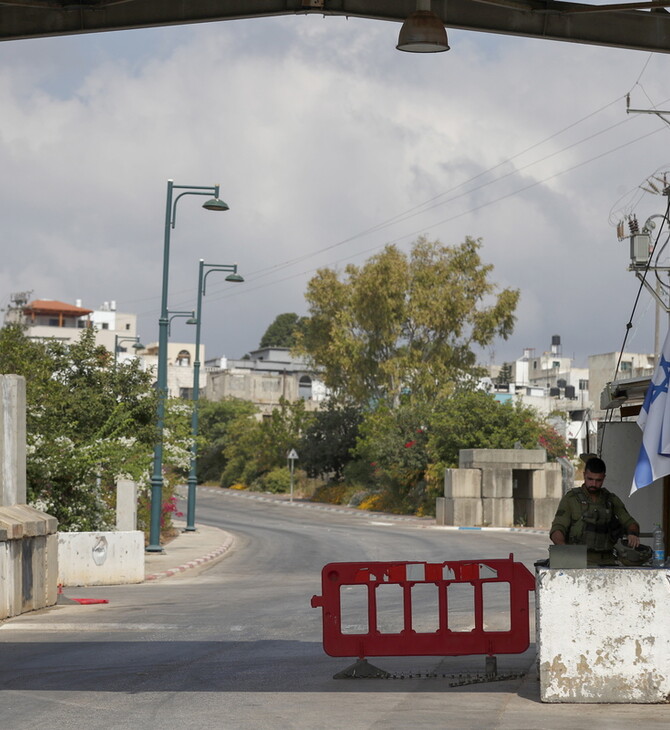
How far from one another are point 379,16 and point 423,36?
1.74m

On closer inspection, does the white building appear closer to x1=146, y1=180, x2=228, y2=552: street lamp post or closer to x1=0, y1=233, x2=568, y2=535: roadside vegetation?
x1=0, y1=233, x2=568, y2=535: roadside vegetation

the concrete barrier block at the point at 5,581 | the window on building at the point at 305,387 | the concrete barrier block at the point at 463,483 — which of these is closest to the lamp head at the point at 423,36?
the concrete barrier block at the point at 5,581

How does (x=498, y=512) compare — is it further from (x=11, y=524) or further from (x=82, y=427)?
(x=11, y=524)

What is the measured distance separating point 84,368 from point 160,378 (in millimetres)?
2012

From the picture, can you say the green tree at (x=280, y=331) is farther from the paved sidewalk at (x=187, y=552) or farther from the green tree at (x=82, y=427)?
the green tree at (x=82, y=427)

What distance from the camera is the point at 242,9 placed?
37.0 ft

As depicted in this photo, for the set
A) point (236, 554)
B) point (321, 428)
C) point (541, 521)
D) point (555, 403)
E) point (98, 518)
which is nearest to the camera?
point (98, 518)

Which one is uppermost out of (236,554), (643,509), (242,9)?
(242,9)

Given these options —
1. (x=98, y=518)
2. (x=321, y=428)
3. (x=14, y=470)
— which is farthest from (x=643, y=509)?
(x=321, y=428)

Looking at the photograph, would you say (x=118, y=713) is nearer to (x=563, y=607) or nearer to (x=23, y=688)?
(x=23, y=688)

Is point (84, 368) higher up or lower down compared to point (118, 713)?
higher up

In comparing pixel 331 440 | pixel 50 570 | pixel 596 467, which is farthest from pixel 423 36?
pixel 331 440

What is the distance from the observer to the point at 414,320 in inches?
2514

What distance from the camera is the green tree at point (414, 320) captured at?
63.2 metres
